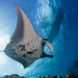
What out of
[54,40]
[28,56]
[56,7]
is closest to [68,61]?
[54,40]

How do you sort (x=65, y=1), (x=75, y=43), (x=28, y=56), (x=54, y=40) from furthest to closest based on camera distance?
(x=75, y=43) → (x=54, y=40) → (x=65, y=1) → (x=28, y=56)

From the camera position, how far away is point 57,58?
1473cm

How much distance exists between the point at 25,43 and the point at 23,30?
3.19 feet

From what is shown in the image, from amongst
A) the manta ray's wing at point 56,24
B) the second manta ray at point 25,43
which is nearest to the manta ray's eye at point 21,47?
the second manta ray at point 25,43

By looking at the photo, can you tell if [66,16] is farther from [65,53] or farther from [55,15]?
[65,53]

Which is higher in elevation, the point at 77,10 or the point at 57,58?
the point at 77,10

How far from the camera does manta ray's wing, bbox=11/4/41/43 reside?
23.8ft

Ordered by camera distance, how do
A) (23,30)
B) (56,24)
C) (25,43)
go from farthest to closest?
(56,24)
(25,43)
(23,30)

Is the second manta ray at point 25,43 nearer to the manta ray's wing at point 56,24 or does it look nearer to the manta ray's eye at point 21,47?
the manta ray's eye at point 21,47

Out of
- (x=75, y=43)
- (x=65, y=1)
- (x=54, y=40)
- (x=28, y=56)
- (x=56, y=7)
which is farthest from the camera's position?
(x=75, y=43)

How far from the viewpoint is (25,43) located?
27.7 feet

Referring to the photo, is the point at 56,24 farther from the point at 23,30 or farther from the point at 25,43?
the point at 23,30

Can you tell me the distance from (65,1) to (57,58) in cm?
569

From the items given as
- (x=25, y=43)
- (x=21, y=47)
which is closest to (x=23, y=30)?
(x=25, y=43)
